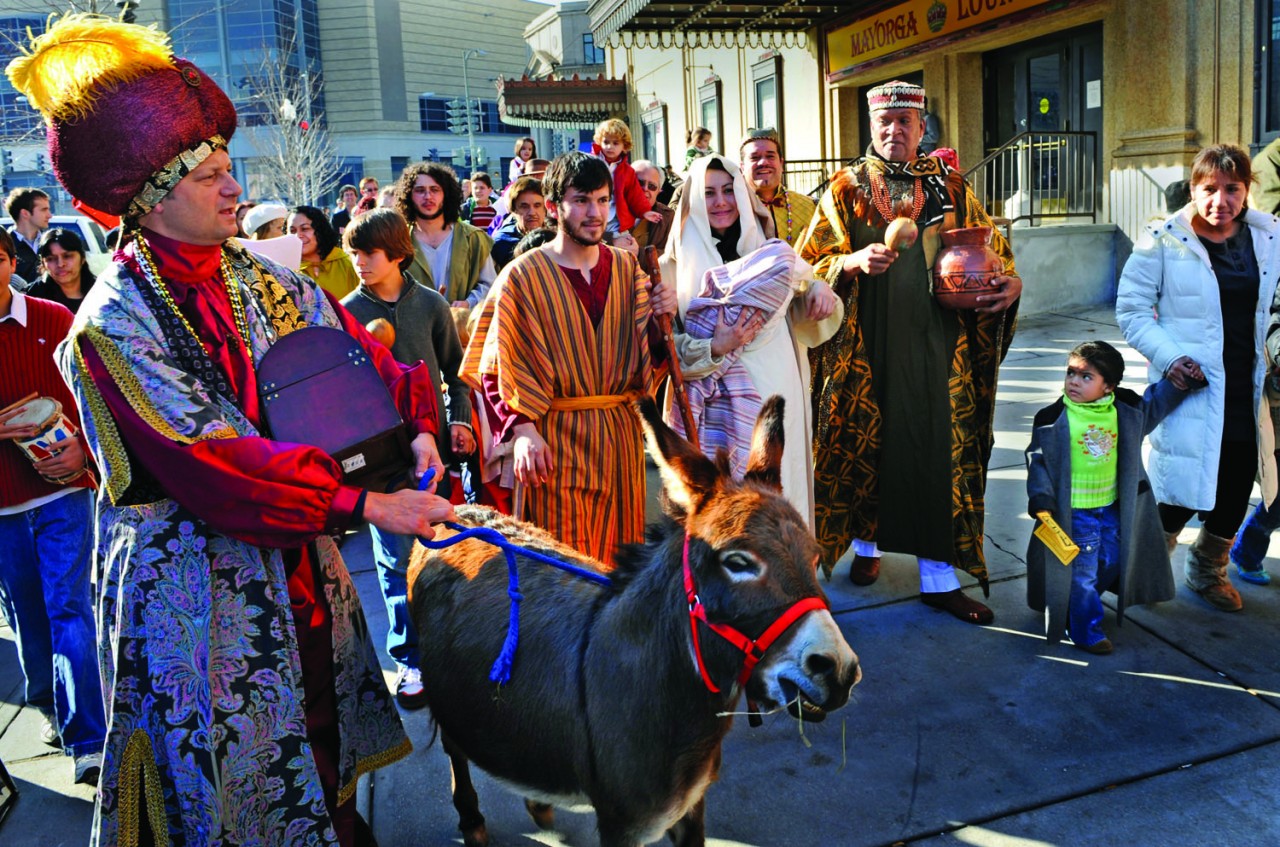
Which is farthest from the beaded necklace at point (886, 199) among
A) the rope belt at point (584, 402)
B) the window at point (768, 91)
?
the window at point (768, 91)

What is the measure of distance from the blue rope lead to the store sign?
11.7 meters

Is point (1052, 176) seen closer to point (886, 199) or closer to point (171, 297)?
point (886, 199)

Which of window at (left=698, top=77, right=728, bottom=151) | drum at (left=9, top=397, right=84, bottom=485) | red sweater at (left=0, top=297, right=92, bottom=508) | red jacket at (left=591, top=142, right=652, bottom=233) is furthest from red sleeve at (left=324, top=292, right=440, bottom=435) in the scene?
window at (left=698, top=77, right=728, bottom=151)

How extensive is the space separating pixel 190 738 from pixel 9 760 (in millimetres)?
2287

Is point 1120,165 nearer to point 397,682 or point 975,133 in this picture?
point 975,133

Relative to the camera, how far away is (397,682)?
4074mm

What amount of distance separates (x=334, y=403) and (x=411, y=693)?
194cm

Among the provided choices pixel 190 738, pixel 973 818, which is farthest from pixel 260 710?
pixel 973 818

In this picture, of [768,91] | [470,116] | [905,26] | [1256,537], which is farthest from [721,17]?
[470,116]

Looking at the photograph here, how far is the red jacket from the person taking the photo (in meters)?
7.61

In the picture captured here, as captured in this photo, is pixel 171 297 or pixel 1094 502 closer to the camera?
pixel 171 297

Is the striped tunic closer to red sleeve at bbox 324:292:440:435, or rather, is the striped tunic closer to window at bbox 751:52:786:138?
red sleeve at bbox 324:292:440:435

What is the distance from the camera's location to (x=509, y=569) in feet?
8.64

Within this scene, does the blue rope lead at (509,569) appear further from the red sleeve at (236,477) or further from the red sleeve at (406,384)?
the red sleeve at (236,477)
